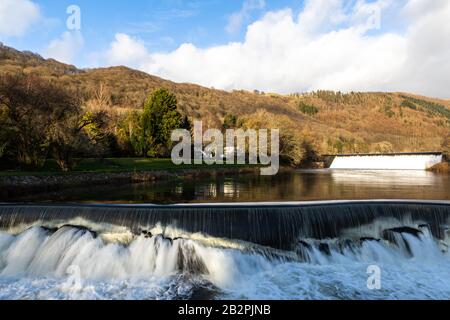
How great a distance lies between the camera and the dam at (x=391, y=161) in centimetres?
5926

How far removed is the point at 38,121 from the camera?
2578 centimetres

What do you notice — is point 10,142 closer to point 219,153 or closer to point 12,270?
point 12,270

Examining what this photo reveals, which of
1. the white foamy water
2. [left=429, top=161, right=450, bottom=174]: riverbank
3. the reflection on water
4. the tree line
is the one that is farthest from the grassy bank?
the tree line

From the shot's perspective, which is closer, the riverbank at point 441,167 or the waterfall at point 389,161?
the riverbank at point 441,167

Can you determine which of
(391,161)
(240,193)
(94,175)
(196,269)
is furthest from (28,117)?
(391,161)

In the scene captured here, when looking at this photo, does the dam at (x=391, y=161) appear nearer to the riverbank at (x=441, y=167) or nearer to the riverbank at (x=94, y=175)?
the riverbank at (x=441, y=167)

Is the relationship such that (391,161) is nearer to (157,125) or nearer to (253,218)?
(157,125)

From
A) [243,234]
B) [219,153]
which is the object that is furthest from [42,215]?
[219,153]

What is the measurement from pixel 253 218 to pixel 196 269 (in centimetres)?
266

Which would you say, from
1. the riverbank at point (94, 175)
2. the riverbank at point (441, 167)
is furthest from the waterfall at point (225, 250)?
the riverbank at point (441, 167)

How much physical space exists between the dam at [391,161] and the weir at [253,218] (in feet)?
173

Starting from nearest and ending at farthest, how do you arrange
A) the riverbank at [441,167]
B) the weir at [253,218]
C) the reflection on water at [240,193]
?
the weir at [253,218] < the reflection on water at [240,193] < the riverbank at [441,167]
